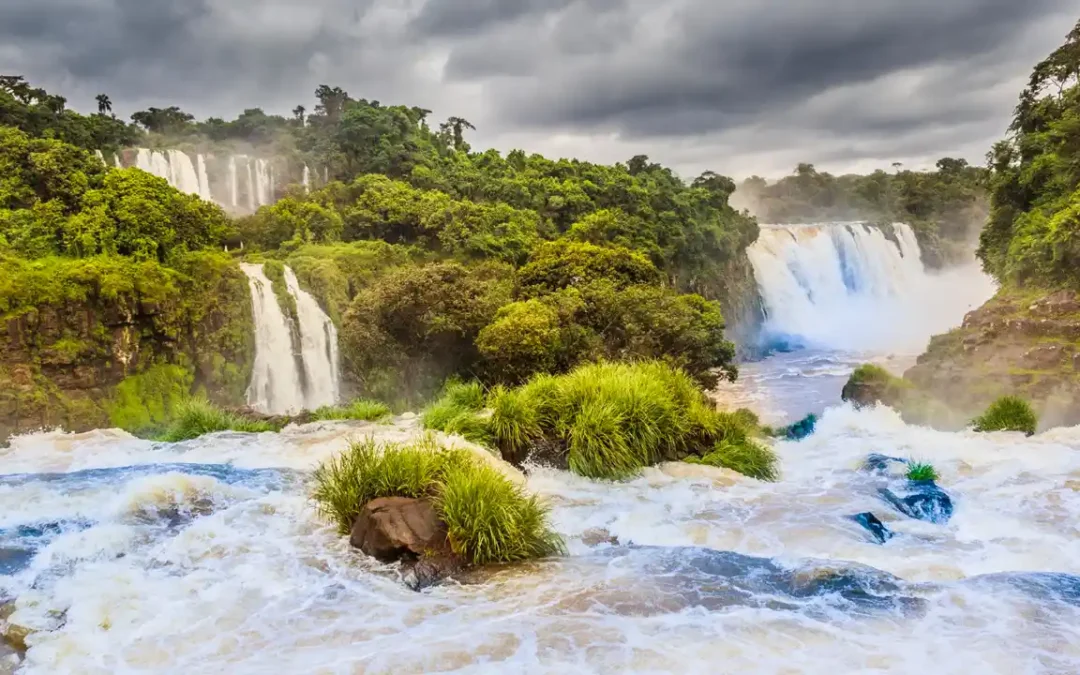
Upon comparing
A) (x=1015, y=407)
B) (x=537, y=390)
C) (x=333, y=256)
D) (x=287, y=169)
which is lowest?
(x=1015, y=407)

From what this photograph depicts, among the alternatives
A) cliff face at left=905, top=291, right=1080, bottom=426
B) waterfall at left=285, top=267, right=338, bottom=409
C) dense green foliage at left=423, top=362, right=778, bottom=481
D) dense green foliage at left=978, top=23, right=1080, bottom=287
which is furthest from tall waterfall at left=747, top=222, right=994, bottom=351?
dense green foliage at left=423, top=362, right=778, bottom=481

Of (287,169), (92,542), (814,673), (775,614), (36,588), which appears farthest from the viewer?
(287,169)

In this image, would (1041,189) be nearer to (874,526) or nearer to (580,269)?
(580,269)

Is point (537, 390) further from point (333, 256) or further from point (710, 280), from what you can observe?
point (710, 280)

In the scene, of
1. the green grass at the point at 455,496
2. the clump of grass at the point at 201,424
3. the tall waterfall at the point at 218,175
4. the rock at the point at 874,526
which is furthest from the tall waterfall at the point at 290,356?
the rock at the point at 874,526

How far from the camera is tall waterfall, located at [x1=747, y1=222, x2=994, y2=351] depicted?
1720 inches

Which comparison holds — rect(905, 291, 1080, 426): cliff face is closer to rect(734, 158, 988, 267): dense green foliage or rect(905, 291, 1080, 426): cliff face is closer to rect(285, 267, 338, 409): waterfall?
rect(285, 267, 338, 409): waterfall

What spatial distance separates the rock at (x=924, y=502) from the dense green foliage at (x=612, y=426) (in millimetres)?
2167

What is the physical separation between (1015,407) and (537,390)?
1103 cm

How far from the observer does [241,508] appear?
10.1m

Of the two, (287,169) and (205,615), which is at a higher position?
(287,169)

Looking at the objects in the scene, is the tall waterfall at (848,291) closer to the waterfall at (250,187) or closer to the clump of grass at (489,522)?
the waterfall at (250,187)

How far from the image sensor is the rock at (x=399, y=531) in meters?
8.05

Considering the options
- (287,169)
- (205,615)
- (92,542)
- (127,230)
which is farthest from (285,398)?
(287,169)
